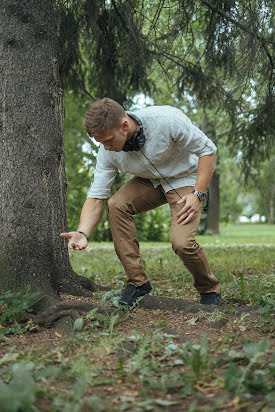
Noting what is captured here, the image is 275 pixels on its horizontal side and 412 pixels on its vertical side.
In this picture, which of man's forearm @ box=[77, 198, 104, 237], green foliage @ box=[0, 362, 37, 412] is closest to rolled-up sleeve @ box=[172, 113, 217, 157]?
man's forearm @ box=[77, 198, 104, 237]

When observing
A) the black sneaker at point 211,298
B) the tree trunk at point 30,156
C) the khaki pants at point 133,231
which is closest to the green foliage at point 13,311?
the tree trunk at point 30,156

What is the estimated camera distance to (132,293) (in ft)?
11.2

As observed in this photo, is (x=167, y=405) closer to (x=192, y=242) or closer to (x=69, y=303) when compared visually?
(x=69, y=303)

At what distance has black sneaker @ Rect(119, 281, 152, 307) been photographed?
3.33m

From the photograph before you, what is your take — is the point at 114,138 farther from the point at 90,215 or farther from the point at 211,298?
the point at 211,298

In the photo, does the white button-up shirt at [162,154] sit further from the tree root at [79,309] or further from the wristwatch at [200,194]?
the tree root at [79,309]

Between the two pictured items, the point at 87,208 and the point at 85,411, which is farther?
the point at 87,208

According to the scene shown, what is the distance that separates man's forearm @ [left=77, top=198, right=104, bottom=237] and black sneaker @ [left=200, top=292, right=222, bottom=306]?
100 centimetres

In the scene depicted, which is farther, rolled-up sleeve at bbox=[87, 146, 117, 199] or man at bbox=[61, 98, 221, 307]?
rolled-up sleeve at bbox=[87, 146, 117, 199]

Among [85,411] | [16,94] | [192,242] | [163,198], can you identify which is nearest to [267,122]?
[163,198]

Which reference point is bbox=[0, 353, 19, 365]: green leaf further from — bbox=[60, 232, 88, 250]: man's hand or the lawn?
bbox=[60, 232, 88, 250]: man's hand

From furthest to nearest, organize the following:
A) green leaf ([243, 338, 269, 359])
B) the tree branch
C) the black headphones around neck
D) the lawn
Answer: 1. the tree branch
2. the black headphones around neck
3. green leaf ([243, 338, 269, 359])
4. the lawn

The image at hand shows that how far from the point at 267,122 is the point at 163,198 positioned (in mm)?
2302

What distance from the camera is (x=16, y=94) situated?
131 inches
